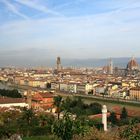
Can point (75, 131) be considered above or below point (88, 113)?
above

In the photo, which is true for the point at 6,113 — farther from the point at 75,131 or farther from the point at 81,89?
the point at 81,89

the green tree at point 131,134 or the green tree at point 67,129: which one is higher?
the green tree at point 131,134

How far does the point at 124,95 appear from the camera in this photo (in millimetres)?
48312

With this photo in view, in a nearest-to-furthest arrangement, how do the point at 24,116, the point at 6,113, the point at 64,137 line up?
1. the point at 64,137
2. the point at 24,116
3. the point at 6,113

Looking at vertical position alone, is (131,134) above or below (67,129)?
above

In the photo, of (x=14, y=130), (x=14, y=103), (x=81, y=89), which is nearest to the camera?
(x=14, y=130)

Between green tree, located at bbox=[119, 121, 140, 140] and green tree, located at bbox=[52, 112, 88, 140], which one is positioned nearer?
green tree, located at bbox=[119, 121, 140, 140]

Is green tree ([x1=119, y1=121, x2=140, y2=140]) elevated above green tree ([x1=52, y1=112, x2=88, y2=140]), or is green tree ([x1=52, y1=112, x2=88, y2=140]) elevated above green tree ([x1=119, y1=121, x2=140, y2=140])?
green tree ([x1=119, y1=121, x2=140, y2=140])

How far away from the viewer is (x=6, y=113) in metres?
20.2

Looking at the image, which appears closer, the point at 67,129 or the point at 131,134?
the point at 131,134

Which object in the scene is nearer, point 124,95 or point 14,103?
point 14,103

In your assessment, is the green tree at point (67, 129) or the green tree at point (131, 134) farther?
the green tree at point (67, 129)

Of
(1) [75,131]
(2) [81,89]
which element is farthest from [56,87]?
(1) [75,131]

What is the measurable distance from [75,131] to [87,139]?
242cm
